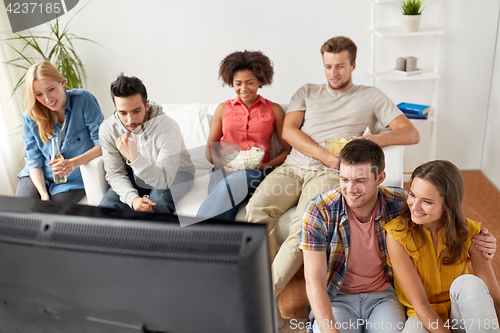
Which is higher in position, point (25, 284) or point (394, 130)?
point (25, 284)

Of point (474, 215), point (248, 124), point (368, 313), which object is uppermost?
point (248, 124)

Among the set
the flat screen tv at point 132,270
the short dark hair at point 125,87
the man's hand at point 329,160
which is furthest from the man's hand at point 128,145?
the flat screen tv at point 132,270

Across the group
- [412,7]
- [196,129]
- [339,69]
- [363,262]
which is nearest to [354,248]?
[363,262]

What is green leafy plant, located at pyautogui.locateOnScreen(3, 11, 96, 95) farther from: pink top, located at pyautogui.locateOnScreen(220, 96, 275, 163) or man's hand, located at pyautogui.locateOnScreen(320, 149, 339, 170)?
man's hand, located at pyautogui.locateOnScreen(320, 149, 339, 170)

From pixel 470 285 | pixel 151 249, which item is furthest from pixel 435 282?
pixel 151 249

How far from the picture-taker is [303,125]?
2379 millimetres

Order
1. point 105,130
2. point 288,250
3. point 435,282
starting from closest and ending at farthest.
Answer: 1. point 435,282
2. point 288,250
3. point 105,130

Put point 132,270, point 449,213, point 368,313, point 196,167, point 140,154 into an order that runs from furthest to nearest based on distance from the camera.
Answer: point 196,167 → point 140,154 → point 368,313 → point 449,213 → point 132,270

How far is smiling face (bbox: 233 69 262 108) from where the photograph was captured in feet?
7.52

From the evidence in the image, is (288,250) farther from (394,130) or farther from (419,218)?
(394,130)

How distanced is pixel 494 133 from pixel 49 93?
2835mm

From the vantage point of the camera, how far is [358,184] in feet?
4.76

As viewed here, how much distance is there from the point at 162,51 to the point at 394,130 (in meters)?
1.79

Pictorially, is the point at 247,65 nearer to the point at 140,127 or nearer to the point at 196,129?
the point at 196,129
